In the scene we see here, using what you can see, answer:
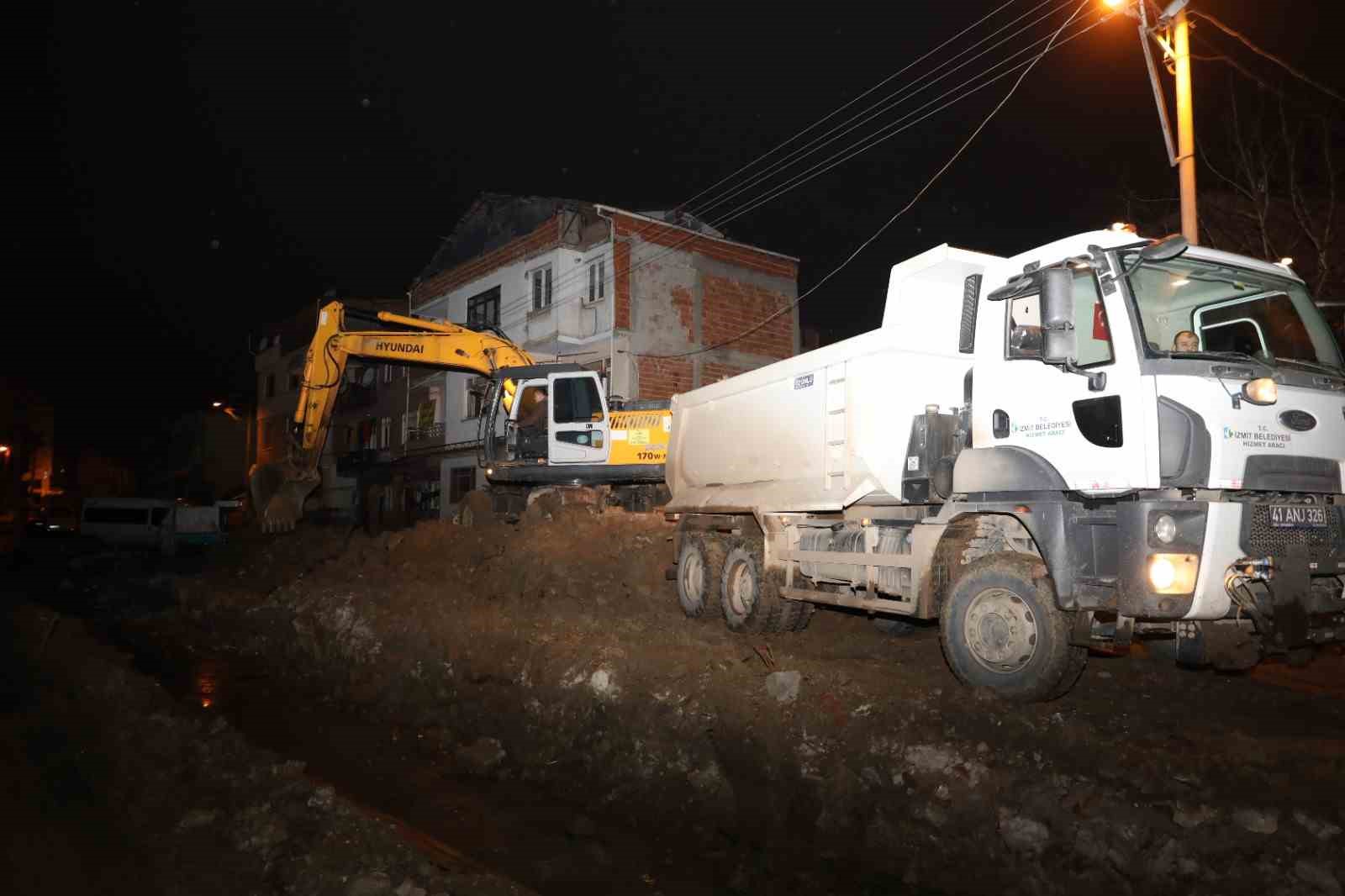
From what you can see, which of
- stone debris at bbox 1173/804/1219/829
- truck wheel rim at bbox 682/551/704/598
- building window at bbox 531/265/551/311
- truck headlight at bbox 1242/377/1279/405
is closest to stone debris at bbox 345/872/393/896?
stone debris at bbox 1173/804/1219/829

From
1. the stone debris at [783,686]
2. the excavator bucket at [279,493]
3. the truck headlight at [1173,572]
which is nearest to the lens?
the truck headlight at [1173,572]

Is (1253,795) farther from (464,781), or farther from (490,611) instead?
(490,611)

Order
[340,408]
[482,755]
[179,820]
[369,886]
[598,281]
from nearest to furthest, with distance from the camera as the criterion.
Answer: [369,886] < [179,820] < [482,755] < [598,281] < [340,408]

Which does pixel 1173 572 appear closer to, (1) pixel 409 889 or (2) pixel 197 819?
(1) pixel 409 889

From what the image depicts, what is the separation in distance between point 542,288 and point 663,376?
4.87m

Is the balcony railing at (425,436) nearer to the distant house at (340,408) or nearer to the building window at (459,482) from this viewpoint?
the distant house at (340,408)

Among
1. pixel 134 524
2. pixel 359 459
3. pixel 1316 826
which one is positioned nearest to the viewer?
pixel 1316 826

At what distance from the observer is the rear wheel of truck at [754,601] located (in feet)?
31.8

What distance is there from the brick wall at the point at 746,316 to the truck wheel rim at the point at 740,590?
18171 millimetres

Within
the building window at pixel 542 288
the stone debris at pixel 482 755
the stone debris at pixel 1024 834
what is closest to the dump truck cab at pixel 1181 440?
the stone debris at pixel 1024 834

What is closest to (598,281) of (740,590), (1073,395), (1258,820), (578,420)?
(578,420)

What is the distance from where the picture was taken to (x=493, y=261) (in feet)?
98.0

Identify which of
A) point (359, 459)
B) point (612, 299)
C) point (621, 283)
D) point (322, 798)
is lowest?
point (322, 798)

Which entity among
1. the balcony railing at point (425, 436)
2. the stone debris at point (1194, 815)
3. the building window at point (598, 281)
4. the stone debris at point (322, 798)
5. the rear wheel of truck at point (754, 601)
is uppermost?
the building window at point (598, 281)
